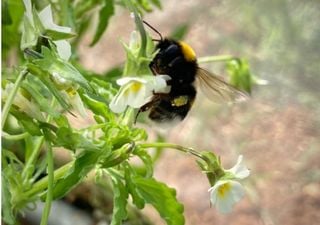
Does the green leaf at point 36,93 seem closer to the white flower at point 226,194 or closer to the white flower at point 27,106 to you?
the white flower at point 27,106

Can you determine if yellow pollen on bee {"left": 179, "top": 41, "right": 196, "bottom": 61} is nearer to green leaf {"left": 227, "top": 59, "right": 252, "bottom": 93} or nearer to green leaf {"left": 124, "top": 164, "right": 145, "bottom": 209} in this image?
green leaf {"left": 124, "top": 164, "right": 145, "bottom": 209}

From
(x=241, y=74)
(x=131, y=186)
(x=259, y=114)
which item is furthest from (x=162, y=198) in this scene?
(x=259, y=114)

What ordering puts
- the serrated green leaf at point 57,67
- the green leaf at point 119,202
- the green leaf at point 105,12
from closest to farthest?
the serrated green leaf at point 57,67 → the green leaf at point 119,202 → the green leaf at point 105,12

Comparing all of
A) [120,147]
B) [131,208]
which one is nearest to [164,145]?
[120,147]

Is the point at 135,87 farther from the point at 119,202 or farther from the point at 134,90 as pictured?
the point at 119,202

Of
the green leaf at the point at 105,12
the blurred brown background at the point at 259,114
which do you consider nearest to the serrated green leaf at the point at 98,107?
the green leaf at the point at 105,12

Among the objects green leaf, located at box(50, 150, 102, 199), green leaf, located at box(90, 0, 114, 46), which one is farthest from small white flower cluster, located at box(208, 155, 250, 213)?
green leaf, located at box(90, 0, 114, 46)

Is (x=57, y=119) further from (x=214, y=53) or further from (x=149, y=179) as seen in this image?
(x=214, y=53)
